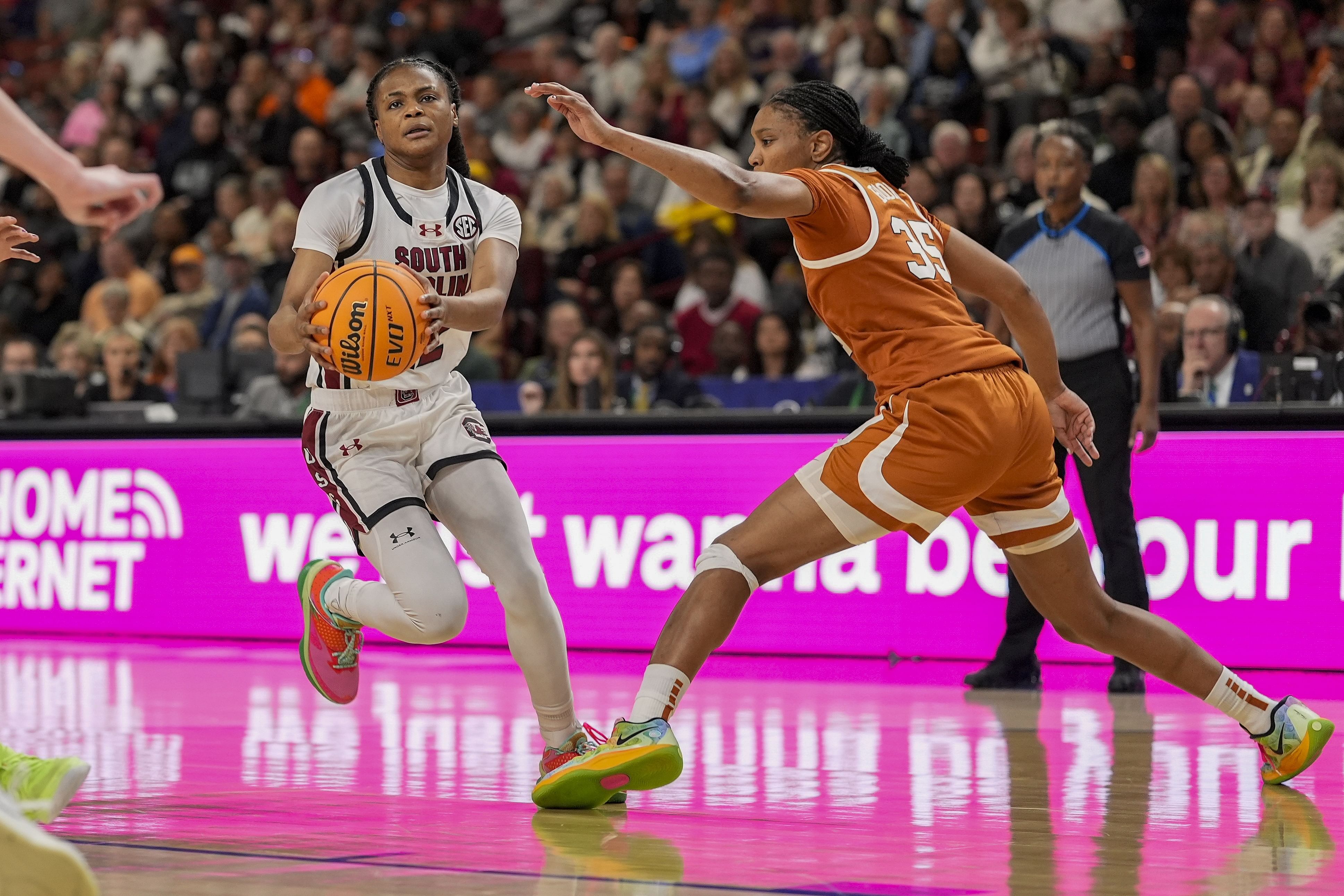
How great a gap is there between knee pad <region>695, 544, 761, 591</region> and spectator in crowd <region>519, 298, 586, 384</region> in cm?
628

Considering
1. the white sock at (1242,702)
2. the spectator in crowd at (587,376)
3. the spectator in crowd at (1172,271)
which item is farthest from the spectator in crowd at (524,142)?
the white sock at (1242,702)

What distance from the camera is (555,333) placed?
11.5m

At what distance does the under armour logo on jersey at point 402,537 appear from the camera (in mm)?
4859

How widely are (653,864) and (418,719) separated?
9.68 feet

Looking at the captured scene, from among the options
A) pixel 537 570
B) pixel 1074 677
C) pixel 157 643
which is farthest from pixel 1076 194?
pixel 157 643

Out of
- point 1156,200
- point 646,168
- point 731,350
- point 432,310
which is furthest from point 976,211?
point 432,310

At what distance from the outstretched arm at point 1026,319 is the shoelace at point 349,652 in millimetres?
2024

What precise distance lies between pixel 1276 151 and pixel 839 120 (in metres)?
7.85

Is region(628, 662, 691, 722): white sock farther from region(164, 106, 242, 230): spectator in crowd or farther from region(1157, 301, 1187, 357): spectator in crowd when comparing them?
region(164, 106, 242, 230): spectator in crowd

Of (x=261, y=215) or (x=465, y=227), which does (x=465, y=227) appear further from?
(x=261, y=215)

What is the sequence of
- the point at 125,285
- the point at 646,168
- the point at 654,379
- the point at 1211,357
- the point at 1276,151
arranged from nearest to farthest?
the point at 1211,357 < the point at 654,379 < the point at 1276,151 < the point at 125,285 < the point at 646,168

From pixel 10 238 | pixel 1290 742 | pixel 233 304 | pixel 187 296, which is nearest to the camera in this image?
pixel 10 238

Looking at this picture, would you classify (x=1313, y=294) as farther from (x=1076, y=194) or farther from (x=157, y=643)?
(x=157, y=643)

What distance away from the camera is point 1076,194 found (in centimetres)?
756
